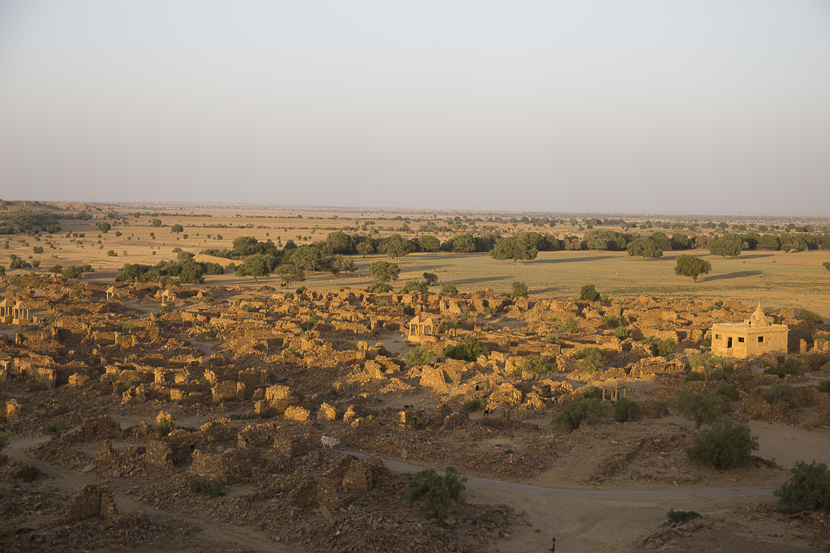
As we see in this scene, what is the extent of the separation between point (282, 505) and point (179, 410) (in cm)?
878

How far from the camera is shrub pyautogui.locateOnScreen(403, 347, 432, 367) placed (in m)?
29.4

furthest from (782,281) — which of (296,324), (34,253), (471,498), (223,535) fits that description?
(34,253)

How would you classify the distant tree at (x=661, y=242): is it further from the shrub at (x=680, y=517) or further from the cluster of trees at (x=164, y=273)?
the shrub at (x=680, y=517)

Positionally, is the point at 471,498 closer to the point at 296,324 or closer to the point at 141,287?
the point at 296,324

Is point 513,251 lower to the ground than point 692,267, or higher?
higher

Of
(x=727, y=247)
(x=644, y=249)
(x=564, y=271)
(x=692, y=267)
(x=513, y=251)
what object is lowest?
(x=564, y=271)

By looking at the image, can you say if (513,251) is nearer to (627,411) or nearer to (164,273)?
(164,273)

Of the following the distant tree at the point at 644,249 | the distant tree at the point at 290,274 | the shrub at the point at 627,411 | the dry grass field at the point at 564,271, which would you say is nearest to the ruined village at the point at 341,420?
the shrub at the point at 627,411

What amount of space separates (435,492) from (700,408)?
34.1ft

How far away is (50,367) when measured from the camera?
24.5 meters

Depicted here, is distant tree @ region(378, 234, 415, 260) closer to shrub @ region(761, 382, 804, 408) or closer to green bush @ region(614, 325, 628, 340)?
green bush @ region(614, 325, 628, 340)

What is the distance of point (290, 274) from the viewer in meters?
62.7

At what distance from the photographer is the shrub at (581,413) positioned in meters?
20.3

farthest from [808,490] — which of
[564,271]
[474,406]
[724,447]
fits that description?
[564,271]
